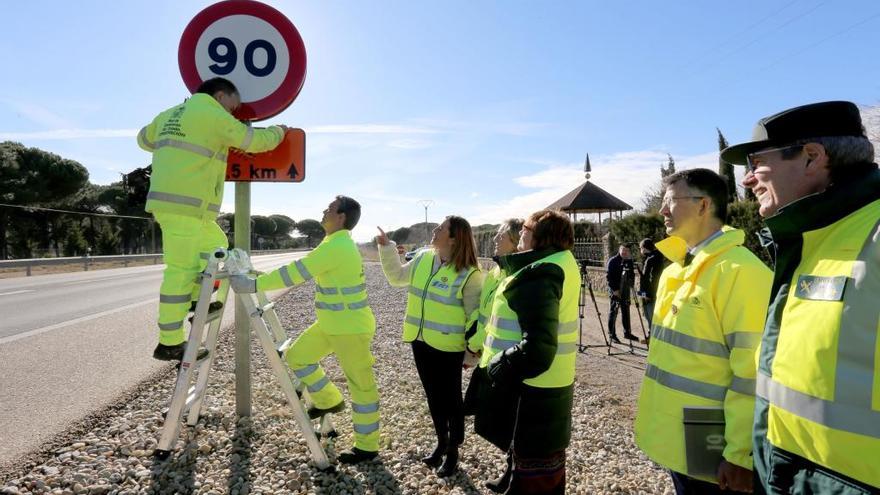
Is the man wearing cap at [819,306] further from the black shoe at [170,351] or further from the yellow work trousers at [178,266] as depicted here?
the black shoe at [170,351]

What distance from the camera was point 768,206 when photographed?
155 cm

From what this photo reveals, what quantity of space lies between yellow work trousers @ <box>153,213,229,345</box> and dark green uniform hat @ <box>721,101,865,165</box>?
107 inches

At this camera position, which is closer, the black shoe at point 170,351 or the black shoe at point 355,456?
the black shoe at point 170,351

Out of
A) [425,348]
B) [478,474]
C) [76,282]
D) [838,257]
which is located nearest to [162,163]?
[425,348]

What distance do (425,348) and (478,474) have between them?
0.92 m

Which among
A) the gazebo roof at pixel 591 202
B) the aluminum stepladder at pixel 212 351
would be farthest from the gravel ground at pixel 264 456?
the gazebo roof at pixel 591 202

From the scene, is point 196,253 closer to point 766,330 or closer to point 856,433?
point 766,330

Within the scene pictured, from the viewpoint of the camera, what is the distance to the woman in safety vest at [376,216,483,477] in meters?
3.50

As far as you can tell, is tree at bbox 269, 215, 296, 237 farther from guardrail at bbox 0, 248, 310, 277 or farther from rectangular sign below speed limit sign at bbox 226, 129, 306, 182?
rectangular sign below speed limit sign at bbox 226, 129, 306, 182

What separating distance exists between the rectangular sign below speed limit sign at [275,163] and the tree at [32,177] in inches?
1324

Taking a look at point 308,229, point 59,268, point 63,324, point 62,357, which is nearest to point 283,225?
point 308,229

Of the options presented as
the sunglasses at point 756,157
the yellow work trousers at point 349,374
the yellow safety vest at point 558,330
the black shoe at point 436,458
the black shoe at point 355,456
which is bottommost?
the black shoe at point 436,458

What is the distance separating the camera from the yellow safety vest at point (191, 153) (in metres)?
2.78

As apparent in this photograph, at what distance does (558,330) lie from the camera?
252 cm
